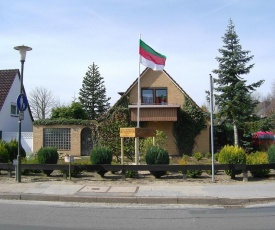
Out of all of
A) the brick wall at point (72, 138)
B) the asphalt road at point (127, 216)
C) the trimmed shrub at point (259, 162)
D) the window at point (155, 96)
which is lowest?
the asphalt road at point (127, 216)

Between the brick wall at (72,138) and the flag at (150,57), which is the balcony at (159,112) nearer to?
the brick wall at (72,138)

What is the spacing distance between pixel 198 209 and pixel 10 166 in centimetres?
793

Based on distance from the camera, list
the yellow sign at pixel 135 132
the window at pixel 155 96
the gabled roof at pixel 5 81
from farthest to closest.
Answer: the gabled roof at pixel 5 81, the window at pixel 155 96, the yellow sign at pixel 135 132

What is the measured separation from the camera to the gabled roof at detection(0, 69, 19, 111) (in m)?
30.6

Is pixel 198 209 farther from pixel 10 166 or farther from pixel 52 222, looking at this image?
pixel 10 166

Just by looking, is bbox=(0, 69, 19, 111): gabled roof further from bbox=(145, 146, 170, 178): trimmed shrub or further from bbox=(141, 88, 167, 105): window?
bbox=(145, 146, 170, 178): trimmed shrub

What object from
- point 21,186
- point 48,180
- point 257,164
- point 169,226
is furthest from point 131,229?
point 257,164

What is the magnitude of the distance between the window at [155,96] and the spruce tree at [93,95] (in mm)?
29740

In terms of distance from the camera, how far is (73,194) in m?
11.0

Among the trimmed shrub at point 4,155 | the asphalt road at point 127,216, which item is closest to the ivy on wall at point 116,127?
the trimmed shrub at point 4,155

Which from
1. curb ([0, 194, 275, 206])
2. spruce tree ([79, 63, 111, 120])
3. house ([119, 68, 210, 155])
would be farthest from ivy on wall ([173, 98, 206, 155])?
spruce tree ([79, 63, 111, 120])

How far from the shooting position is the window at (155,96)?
1146 inches

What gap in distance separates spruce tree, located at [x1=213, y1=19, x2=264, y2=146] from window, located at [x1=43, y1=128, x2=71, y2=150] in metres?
11.5

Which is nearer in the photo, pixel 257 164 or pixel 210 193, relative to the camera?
pixel 210 193
